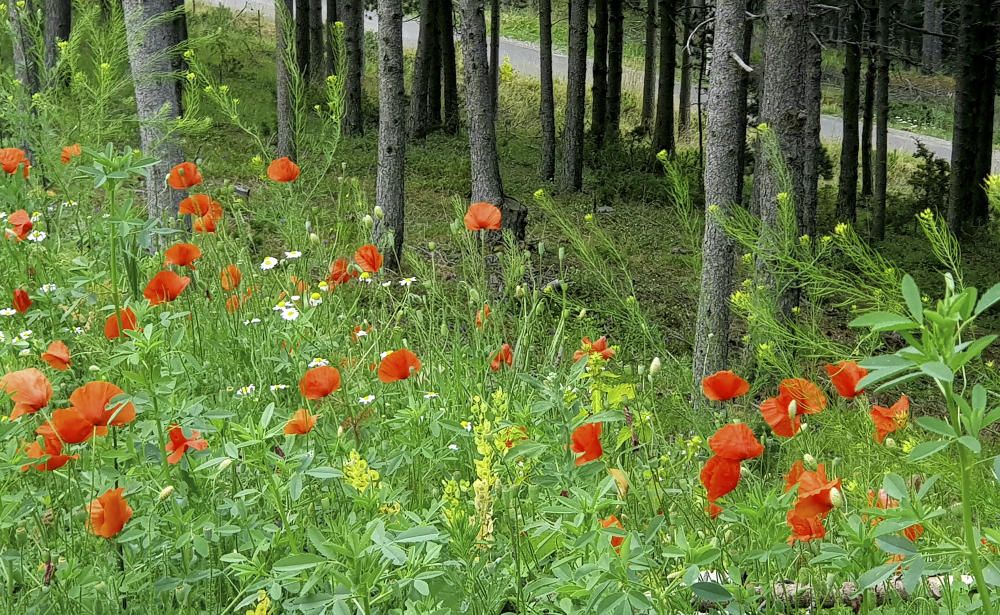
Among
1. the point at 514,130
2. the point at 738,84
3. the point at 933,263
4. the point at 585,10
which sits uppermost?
the point at 585,10

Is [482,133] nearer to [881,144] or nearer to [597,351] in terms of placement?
[597,351]

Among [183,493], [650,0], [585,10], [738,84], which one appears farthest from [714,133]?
[650,0]

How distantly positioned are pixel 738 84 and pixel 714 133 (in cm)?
33

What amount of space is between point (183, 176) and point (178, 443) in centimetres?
153

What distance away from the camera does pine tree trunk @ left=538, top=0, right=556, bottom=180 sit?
13195mm

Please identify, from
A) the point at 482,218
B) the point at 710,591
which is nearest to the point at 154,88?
the point at 482,218

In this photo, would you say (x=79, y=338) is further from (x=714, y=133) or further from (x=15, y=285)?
(x=714, y=133)

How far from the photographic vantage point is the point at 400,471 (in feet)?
7.64

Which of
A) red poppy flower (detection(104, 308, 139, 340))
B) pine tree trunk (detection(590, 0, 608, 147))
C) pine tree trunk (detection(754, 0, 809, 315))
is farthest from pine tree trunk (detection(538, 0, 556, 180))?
red poppy flower (detection(104, 308, 139, 340))

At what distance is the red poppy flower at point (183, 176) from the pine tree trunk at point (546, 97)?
10.4 metres

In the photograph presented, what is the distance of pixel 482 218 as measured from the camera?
283 cm

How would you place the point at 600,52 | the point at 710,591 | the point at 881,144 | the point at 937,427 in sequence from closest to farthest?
Answer: 1. the point at 937,427
2. the point at 710,591
3. the point at 881,144
4. the point at 600,52

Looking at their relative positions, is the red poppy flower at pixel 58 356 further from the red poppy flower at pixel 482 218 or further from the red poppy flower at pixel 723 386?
the red poppy flower at pixel 723 386

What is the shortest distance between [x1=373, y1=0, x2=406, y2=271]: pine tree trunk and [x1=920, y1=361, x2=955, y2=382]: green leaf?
6.98 meters
